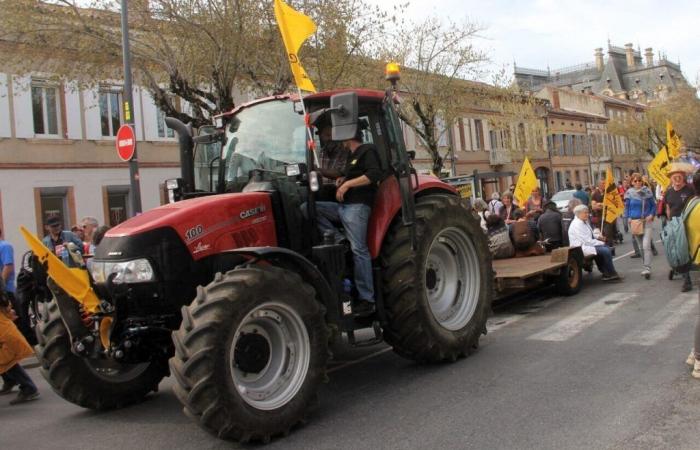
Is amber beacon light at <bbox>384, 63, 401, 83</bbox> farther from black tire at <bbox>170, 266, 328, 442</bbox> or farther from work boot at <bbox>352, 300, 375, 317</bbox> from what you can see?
black tire at <bbox>170, 266, 328, 442</bbox>

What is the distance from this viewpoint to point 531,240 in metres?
11.5

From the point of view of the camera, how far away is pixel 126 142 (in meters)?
12.1

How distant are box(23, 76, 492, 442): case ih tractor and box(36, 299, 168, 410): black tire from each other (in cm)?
1

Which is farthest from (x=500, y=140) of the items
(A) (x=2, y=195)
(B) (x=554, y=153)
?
(A) (x=2, y=195)

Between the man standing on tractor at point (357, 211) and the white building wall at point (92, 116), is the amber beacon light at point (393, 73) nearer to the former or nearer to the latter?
the man standing on tractor at point (357, 211)

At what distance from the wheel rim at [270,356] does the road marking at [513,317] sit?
383cm

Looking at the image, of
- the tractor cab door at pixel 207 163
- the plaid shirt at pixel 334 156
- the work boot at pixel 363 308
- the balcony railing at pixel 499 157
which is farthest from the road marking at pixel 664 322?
the balcony railing at pixel 499 157

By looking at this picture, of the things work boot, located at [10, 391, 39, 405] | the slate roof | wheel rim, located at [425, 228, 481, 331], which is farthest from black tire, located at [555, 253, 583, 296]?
the slate roof

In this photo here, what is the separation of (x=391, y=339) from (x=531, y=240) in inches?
243

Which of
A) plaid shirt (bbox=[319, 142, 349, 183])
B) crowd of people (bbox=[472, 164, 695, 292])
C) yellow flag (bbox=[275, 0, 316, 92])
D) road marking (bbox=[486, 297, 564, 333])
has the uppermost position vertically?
yellow flag (bbox=[275, 0, 316, 92])

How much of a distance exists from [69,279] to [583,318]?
242 inches

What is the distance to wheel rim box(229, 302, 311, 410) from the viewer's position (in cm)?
462

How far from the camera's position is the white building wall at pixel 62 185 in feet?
71.6

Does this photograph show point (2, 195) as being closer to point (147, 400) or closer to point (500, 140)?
point (147, 400)
